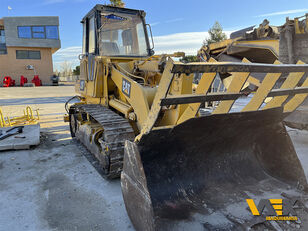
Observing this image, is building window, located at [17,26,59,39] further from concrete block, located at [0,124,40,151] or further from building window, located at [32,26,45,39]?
concrete block, located at [0,124,40,151]

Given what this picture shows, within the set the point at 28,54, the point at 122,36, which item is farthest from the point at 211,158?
the point at 28,54

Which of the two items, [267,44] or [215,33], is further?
[215,33]

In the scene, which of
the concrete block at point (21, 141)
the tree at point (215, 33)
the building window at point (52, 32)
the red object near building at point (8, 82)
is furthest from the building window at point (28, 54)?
the concrete block at point (21, 141)

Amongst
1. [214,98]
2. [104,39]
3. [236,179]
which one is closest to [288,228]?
[236,179]

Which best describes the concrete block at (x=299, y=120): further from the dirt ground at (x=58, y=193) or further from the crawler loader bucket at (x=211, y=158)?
the crawler loader bucket at (x=211, y=158)

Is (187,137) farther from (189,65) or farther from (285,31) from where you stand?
(285,31)

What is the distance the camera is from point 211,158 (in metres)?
3.12

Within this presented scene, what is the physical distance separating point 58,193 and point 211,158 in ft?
7.04

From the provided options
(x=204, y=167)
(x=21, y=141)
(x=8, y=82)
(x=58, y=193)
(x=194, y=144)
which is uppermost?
(x=194, y=144)

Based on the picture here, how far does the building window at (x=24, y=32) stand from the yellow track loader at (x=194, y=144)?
3248 centimetres

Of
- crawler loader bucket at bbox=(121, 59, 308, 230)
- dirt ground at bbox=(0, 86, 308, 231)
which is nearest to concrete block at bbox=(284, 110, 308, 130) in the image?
dirt ground at bbox=(0, 86, 308, 231)

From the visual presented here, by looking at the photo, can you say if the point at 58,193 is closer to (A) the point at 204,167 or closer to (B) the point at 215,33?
(A) the point at 204,167

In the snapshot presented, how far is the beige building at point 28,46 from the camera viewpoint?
31031 millimetres

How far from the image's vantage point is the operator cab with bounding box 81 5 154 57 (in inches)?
187
